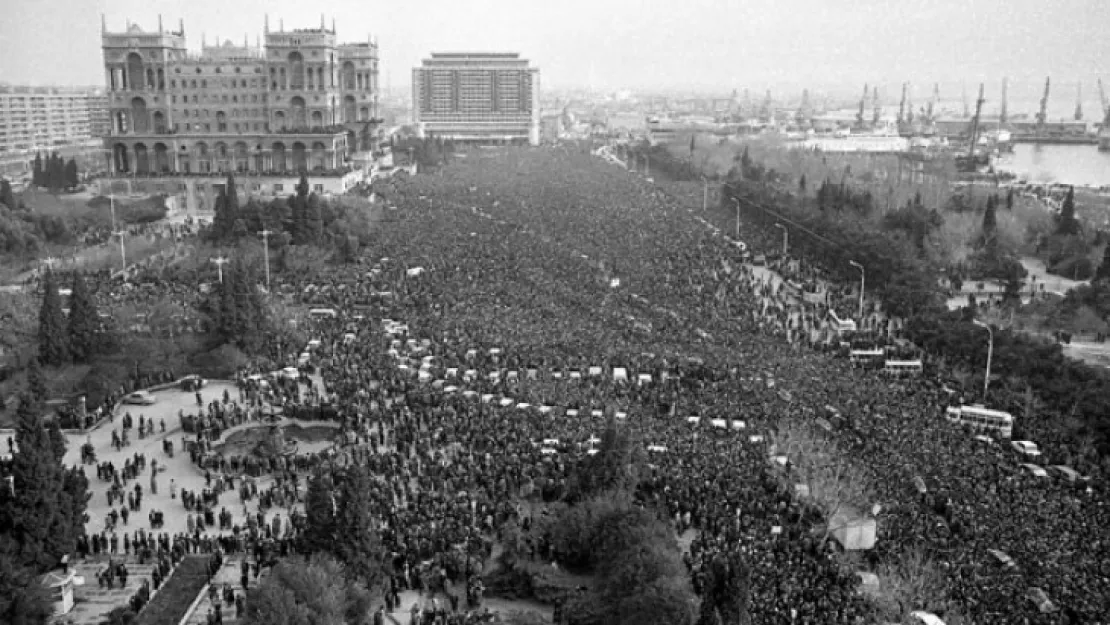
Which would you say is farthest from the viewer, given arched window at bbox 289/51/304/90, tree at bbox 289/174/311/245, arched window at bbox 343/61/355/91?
arched window at bbox 343/61/355/91

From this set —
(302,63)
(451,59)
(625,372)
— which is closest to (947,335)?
(625,372)

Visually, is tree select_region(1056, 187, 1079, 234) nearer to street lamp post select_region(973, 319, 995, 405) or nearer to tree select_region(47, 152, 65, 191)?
street lamp post select_region(973, 319, 995, 405)

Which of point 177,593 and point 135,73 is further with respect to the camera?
point 135,73

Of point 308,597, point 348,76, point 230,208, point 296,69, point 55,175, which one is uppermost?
point 296,69

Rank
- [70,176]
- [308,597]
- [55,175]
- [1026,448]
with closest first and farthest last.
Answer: [308,597]
[1026,448]
[55,175]
[70,176]

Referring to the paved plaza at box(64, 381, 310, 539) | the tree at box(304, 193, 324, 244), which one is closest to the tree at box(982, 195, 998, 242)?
the tree at box(304, 193, 324, 244)

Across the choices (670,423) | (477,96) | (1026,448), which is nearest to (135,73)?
(670,423)

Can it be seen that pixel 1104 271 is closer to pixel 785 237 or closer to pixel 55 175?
pixel 785 237
